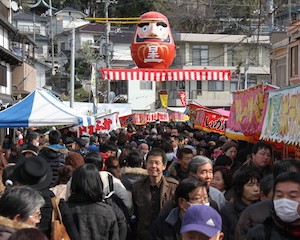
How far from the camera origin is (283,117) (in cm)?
790

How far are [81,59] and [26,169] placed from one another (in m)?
45.3

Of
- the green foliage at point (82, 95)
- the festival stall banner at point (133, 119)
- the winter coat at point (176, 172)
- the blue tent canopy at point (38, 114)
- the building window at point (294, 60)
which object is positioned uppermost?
the building window at point (294, 60)

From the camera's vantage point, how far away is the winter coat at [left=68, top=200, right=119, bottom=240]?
16.4 ft

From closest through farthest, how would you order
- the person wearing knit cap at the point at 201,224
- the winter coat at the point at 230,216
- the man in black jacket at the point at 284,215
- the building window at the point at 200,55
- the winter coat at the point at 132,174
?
1. the person wearing knit cap at the point at 201,224
2. the man in black jacket at the point at 284,215
3. the winter coat at the point at 230,216
4. the winter coat at the point at 132,174
5. the building window at the point at 200,55

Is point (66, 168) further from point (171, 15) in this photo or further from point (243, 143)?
point (171, 15)

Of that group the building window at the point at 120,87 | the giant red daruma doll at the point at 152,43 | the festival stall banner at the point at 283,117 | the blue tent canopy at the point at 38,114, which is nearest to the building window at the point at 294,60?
the giant red daruma doll at the point at 152,43

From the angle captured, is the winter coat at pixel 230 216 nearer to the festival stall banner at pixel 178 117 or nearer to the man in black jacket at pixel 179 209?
the man in black jacket at pixel 179 209

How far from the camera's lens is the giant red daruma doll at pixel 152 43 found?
20.0 metres

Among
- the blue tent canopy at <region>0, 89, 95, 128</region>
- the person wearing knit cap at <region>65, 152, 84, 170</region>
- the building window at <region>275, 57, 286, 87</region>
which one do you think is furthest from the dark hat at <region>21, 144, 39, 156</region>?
the building window at <region>275, 57, 286, 87</region>

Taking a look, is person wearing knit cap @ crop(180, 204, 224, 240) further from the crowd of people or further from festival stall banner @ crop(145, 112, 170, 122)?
festival stall banner @ crop(145, 112, 170, 122)

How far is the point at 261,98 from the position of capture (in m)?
10.3

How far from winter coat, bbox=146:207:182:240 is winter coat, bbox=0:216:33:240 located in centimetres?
113

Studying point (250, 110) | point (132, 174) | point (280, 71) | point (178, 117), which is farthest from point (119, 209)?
point (178, 117)

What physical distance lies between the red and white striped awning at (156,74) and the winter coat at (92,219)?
14898mm
